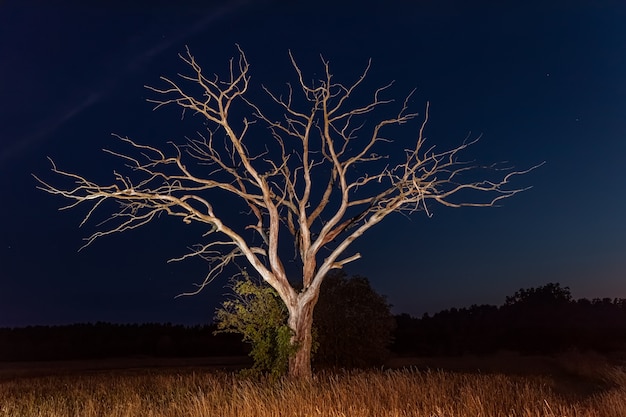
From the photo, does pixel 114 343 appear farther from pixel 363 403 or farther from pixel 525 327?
pixel 363 403

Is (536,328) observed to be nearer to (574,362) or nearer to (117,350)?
(574,362)

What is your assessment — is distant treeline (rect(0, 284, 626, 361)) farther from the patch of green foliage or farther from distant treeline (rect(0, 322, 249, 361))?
the patch of green foliage

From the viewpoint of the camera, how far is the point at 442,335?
2653 inches

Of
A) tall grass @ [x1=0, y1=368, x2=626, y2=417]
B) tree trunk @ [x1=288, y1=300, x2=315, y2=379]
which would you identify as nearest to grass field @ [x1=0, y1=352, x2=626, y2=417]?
tall grass @ [x1=0, y1=368, x2=626, y2=417]

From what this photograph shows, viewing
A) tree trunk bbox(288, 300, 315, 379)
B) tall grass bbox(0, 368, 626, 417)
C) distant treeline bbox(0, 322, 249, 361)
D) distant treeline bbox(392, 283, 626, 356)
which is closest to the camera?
tall grass bbox(0, 368, 626, 417)

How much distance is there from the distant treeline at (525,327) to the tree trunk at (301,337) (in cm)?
3809

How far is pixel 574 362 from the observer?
38188mm

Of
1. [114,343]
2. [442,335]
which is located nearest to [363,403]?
[442,335]

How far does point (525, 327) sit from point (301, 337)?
50736mm

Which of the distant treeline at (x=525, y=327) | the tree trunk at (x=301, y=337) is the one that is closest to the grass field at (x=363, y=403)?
the tree trunk at (x=301, y=337)

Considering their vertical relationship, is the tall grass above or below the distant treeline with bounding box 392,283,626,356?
below

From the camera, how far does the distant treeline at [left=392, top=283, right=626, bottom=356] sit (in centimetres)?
5933

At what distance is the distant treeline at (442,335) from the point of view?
60.6 m

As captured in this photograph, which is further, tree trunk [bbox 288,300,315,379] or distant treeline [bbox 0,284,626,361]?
distant treeline [bbox 0,284,626,361]
